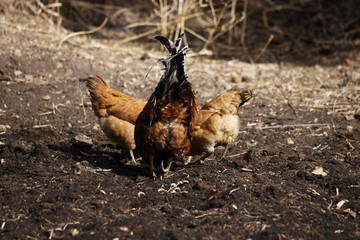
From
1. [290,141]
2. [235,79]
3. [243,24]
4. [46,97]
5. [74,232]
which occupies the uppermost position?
[243,24]

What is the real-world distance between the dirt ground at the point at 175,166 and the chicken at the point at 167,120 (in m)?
0.28

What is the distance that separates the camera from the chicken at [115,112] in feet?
15.6

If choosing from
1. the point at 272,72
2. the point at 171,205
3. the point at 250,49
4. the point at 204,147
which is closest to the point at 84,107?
the point at 204,147

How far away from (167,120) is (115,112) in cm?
81

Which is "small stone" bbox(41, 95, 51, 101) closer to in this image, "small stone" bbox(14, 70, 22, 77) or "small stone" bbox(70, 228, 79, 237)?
"small stone" bbox(14, 70, 22, 77)

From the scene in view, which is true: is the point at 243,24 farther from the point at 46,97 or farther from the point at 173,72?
the point at 173,72

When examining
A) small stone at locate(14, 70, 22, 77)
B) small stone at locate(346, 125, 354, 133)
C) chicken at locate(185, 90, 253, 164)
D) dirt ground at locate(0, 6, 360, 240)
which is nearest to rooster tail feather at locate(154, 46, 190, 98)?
chicken at locate(185, 90, 253, 164)

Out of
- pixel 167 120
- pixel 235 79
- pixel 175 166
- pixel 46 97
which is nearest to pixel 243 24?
pixel 235 79

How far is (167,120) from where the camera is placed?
424 centimetres

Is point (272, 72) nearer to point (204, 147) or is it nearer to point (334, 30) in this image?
point (334, 30)

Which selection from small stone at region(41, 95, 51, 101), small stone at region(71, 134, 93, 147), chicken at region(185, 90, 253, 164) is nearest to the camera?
chicken at region(185, 90, 253, 164)

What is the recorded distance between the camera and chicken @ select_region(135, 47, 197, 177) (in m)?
4.19

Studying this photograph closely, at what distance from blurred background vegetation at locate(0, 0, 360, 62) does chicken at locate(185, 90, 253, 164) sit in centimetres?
328

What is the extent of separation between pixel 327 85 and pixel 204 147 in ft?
10.6
